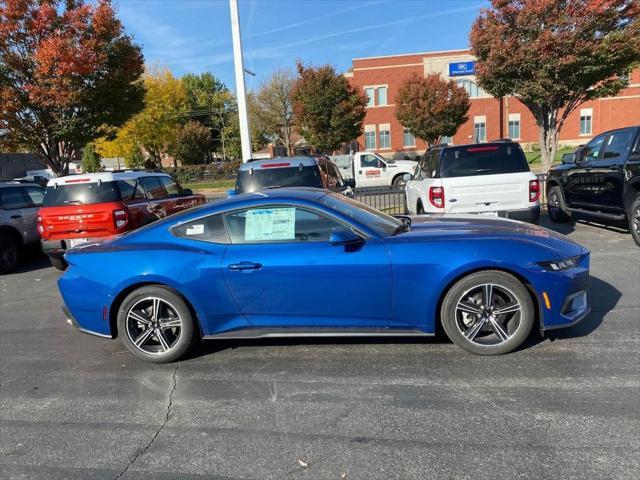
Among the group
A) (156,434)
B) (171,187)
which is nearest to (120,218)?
(171,187)

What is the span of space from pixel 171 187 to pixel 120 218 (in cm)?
231

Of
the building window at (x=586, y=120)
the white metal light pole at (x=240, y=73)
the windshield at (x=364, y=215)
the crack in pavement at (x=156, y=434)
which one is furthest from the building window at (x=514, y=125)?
the crack in pavement at (x=156, y=434)

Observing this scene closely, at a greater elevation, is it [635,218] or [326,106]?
[326,106]

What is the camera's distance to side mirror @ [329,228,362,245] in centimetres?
401

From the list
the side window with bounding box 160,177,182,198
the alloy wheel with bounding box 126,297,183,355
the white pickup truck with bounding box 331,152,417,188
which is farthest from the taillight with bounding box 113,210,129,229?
the white pickup truck with bounding box 331,152,417,188

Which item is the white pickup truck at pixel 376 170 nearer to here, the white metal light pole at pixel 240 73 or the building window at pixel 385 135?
the white metal light pole at pixel 240 73

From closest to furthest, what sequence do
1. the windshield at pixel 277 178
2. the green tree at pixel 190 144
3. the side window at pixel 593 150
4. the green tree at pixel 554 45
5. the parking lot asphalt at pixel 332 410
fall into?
the parking lot asphalt at pixel 332 410, the windshield at pixel 277 178, the side window at pixel 593 150, the green tree at pixel 554 45, the green tree at pixel 190 144

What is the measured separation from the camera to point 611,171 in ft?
27.3

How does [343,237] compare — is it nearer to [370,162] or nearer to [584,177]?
[584,177]

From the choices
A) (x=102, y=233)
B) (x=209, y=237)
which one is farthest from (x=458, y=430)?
(x=102, y=233)

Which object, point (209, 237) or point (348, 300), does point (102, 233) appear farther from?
point (348, 300)

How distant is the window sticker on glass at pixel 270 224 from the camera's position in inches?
168

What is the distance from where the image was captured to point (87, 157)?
44.6 m

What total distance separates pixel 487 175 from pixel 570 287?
4014 millimetres
